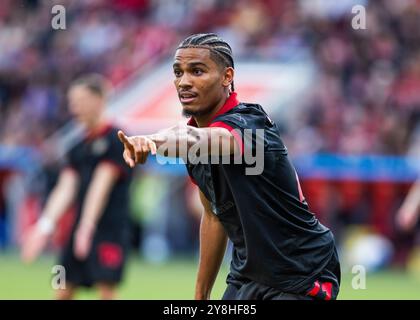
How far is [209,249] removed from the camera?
576 centimetres

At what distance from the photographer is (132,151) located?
14.6 feet

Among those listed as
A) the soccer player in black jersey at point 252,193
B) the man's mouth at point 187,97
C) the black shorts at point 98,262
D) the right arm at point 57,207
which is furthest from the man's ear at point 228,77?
the black shorts at point 98,262

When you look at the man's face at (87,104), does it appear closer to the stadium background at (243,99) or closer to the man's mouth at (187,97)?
the stadium background at (243,99)

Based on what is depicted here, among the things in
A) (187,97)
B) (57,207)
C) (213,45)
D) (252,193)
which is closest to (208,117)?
(187,97)

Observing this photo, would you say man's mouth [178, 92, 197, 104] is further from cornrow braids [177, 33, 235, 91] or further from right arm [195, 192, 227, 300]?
right arm [195, 192, 227, 300]

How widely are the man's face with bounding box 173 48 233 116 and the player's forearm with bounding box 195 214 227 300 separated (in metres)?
0.79

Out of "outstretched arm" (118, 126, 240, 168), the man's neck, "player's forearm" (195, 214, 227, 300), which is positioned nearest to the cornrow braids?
the man's neck

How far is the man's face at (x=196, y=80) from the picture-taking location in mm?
5184

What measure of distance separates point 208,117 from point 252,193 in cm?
51

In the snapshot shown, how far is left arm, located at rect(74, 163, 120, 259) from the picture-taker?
893 cm
